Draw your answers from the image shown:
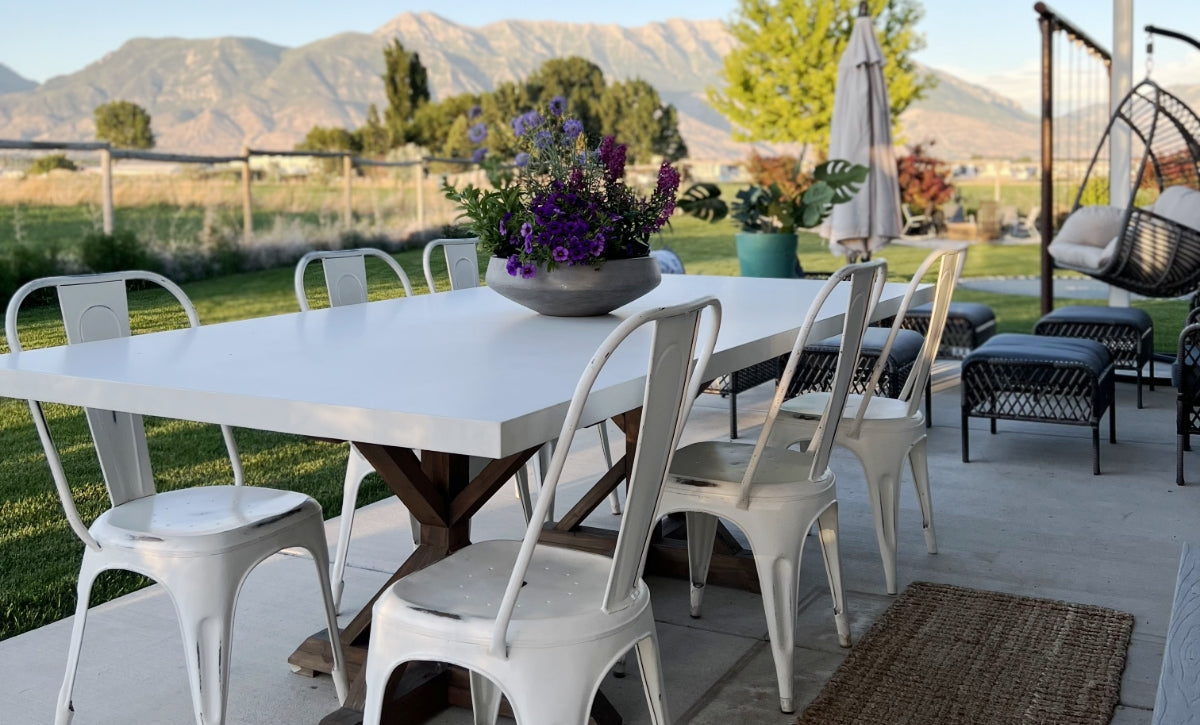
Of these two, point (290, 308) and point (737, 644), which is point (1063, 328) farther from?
point (290, 308)

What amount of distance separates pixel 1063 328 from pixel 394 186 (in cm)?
647

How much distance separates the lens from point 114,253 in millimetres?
7473

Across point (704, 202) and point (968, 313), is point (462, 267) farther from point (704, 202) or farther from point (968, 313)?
point (968, 313)

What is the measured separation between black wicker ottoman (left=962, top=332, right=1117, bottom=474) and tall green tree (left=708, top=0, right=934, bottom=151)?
38.6 feet

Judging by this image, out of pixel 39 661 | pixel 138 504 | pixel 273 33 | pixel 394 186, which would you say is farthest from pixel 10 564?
pixel 273 33

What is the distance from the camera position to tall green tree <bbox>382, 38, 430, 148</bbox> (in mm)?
18361

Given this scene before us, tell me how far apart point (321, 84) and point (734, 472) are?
700 inches

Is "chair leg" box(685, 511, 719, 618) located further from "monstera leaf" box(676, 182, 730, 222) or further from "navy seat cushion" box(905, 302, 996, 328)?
"monstera leaf" box(676, 182, 730, 222)

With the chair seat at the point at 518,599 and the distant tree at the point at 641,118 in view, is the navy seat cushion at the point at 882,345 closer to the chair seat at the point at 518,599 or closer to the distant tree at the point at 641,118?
the chair seat at the point at 518,599

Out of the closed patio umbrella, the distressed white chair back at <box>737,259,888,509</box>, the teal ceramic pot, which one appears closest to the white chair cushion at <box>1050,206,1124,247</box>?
the closed patio umbrella

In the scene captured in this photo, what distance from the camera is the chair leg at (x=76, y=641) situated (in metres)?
2.08

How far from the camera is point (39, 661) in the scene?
2.63 metres

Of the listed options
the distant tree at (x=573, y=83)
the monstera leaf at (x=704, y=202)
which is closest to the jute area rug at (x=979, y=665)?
the monstera leaf at (x=704, y=202)

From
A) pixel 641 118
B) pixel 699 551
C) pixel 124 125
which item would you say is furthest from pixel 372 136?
pixel 699 551
